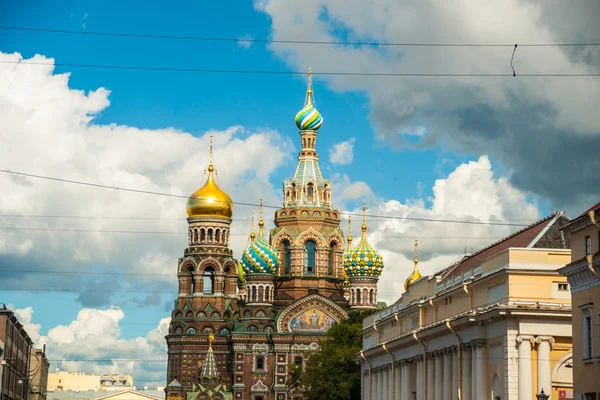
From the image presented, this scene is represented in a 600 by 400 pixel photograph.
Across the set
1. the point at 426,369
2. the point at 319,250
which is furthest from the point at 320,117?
the point at 426,369

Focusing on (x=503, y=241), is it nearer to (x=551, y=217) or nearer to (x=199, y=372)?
(x=551, y=217)

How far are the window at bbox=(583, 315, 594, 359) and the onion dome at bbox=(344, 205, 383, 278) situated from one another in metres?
82.0

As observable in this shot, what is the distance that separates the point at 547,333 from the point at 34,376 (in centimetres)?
7642

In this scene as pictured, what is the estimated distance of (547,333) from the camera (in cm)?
4925

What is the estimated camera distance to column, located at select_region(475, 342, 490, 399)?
170 feet

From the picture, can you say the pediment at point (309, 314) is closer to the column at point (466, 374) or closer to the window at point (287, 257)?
the window at point (287, 257)

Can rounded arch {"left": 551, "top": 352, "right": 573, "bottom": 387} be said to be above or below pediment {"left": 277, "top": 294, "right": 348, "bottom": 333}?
below

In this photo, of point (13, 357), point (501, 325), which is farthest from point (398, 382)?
point (13, 357)

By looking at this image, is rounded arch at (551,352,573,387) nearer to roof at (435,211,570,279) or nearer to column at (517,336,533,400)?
column at (517,336,533,400)

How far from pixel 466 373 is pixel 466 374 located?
48 mm

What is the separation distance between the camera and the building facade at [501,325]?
49.2 metres

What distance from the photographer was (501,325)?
165 feet

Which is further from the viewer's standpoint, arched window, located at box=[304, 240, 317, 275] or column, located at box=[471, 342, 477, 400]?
arched window, located at box=[304, 240, 317, 275]

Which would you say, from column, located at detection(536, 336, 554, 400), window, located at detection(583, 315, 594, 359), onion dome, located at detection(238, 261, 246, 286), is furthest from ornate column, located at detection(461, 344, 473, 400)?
onion dome, located at detection(238, 261, 246, 286)
